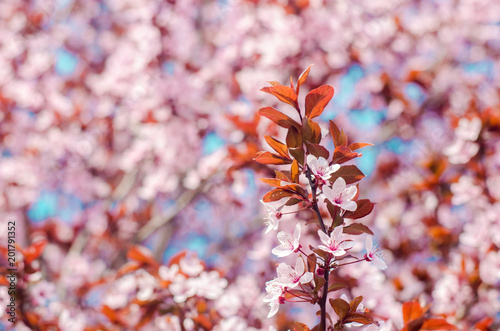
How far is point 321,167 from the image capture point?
2.96 feet

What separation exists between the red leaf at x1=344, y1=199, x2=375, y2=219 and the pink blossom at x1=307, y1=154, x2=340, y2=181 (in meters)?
0.12

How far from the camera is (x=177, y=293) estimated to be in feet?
4.64

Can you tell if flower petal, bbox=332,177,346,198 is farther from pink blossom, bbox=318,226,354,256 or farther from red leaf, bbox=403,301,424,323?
red leaf, bbox=403,301,424,323

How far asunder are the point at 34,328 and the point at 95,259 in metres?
2.11

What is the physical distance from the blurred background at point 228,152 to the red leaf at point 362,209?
68cm

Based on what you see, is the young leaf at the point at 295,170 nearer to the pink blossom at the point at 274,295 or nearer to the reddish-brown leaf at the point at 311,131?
the reddish-brown leaf at the point at 311,131

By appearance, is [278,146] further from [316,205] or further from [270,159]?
[316,205]

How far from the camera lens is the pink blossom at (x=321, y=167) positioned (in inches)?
35.1

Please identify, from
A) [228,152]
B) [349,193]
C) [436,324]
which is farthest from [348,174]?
[228,152]

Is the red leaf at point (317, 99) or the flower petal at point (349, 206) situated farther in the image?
the red leaf at point (317, 99)

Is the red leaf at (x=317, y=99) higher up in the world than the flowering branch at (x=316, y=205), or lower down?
higher up

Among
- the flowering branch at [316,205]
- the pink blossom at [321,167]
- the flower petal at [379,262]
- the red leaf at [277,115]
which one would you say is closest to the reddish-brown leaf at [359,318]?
the flowering branch at [316,205]

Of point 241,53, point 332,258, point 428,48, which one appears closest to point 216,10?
point 241,53

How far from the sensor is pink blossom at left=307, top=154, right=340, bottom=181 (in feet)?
2.93
